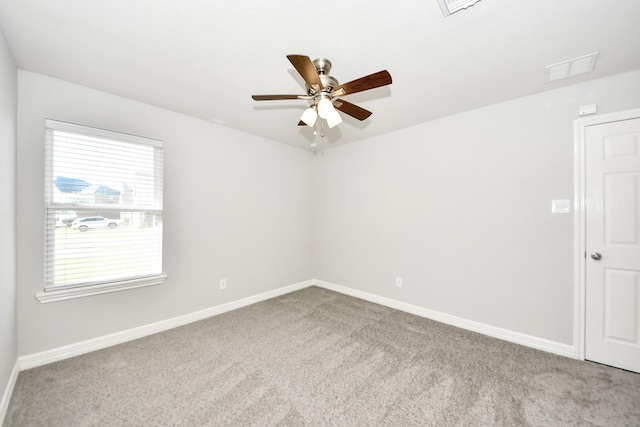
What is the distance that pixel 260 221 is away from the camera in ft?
12.6

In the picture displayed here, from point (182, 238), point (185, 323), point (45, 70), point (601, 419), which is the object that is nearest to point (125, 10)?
point (45, 70)

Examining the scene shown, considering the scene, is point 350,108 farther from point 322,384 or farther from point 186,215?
point 186,215

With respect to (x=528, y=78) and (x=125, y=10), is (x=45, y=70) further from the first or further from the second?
(x=528, y=78)

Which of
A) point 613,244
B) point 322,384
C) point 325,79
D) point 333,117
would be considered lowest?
point 322,384

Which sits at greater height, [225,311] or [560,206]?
[560,206]

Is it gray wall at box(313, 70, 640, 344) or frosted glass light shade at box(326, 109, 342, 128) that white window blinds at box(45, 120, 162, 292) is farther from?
gray wall at box(313, 70, 640, 344)

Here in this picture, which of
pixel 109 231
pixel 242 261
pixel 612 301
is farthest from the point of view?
pixel 242 261

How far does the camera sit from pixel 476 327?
286 cm

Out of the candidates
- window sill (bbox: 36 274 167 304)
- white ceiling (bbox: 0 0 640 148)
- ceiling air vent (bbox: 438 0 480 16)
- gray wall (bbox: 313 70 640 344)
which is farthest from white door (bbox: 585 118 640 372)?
window sill (bbox: 36 274 167 304)

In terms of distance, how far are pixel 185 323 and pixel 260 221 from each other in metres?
1.59

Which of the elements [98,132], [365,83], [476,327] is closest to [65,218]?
[98,132]

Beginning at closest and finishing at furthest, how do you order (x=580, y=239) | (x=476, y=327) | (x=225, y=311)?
(x=580, y=239), (x=476, y=327), (x=225, y=311)

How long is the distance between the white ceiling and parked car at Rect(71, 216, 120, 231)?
1.25 m

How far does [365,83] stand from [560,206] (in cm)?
226
